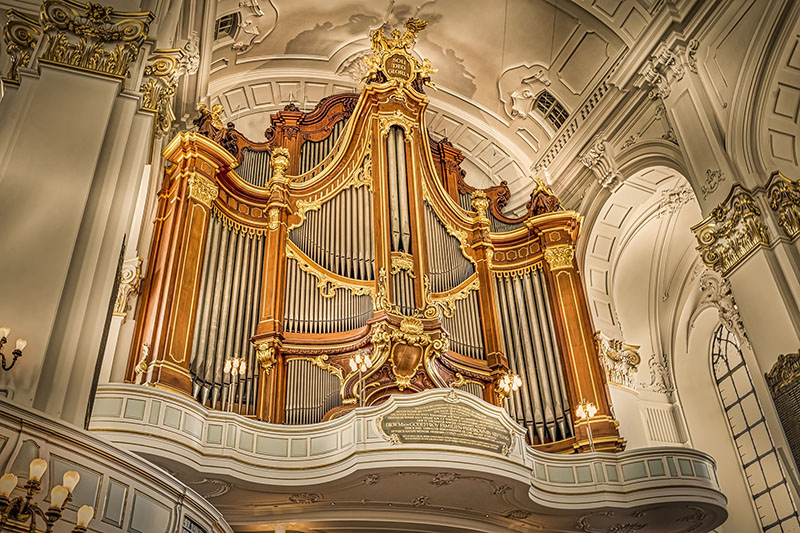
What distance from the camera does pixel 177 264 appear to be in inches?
432

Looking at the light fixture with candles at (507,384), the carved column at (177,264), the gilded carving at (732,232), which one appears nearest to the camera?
the carved column at (177,264)

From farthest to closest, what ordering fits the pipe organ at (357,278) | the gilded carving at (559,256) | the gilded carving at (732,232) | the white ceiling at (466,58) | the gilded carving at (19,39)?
the white ceiling at (466,58)
the gilded carving at (559,256)
the gilded carving at (732,232)
the pipe organ at (357,278)
the gilded carving at (19,39)

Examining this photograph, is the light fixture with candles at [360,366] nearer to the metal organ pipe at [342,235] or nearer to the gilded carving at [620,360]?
the metal organ pipe at [342,235]

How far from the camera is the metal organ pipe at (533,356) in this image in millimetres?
12266

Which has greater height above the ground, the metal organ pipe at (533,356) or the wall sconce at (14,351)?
the metal organ pipe at (533,356)

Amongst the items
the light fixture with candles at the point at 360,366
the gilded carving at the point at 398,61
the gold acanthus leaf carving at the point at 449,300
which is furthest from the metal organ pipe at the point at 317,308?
the gilded carving at the point at 398,61

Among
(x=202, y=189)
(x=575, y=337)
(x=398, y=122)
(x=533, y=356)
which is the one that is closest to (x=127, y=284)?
(x=202, y=189)

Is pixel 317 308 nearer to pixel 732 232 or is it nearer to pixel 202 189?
pixel 202 189

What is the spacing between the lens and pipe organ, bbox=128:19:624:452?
10.8 metres

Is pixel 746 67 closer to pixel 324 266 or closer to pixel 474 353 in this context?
pixel 474 353

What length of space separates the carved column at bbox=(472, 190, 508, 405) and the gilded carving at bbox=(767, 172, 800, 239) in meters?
4.76

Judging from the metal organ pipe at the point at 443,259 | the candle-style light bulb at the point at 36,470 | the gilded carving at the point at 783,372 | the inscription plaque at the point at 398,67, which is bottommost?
the candle-style light bulb at the point at 36,470

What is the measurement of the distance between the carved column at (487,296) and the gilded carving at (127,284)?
19.0ft

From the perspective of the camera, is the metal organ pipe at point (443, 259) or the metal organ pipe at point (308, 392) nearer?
the metal organ pipe at point (308, 392)
